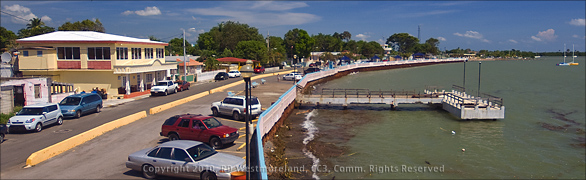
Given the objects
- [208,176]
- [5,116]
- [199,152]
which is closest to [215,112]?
[199,152]

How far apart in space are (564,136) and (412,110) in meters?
12.7

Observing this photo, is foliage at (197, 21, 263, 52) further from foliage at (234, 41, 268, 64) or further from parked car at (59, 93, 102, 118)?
parked car at (59, 93, 102, 118)

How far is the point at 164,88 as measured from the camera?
38031 mm

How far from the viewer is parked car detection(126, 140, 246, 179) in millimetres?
12883

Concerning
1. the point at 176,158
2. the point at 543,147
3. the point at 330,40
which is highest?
the point at 330,40

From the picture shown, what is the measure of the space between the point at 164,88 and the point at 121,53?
208 inches

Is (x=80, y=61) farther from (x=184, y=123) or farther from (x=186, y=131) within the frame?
(x=186, y=131)

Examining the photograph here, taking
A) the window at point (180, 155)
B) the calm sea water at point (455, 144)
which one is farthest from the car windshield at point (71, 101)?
the window at point (180, 155)

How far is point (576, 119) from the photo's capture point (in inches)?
1441

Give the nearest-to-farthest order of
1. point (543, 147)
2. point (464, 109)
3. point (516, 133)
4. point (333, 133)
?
point (543, 147), point (333, 133), point (516, 133), point (464, 109)

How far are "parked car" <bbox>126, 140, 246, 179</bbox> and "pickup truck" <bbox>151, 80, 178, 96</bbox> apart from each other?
24951mm

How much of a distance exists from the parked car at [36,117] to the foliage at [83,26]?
54273mm

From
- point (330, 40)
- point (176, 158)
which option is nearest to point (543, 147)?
point (176, 158)

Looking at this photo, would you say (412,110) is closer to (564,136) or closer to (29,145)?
(564,136)
